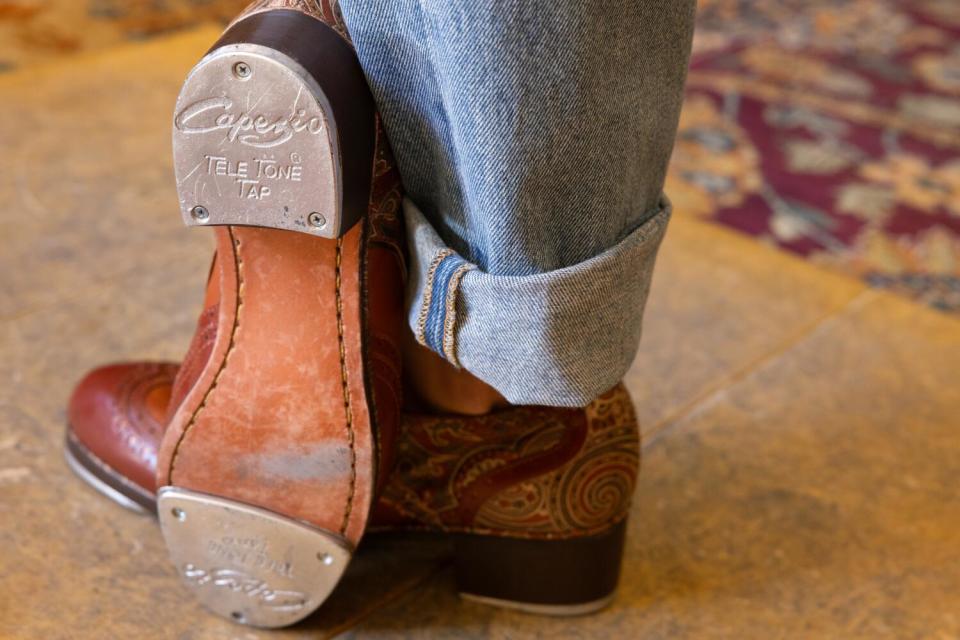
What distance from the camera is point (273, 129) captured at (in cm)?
50

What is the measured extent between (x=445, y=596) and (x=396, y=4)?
42cm

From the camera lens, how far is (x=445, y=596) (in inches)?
28.4

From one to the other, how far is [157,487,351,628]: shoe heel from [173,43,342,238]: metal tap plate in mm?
197

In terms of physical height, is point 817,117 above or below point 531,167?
below

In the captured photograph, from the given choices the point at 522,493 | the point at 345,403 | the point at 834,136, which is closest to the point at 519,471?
the point at 522,493

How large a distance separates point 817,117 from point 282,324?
139cm

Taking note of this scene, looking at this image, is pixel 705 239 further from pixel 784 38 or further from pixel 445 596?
pixel 784 38

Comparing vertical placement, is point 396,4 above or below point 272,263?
above

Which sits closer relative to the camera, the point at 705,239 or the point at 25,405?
the point at 25,405

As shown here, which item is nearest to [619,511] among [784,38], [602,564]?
[602,564]

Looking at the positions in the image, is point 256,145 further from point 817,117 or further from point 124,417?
point 817,117

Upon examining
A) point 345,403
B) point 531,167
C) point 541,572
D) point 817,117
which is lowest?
point 817,117

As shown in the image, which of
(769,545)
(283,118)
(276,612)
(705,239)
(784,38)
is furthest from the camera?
(784,38)

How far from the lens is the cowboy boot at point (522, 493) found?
663 mm
